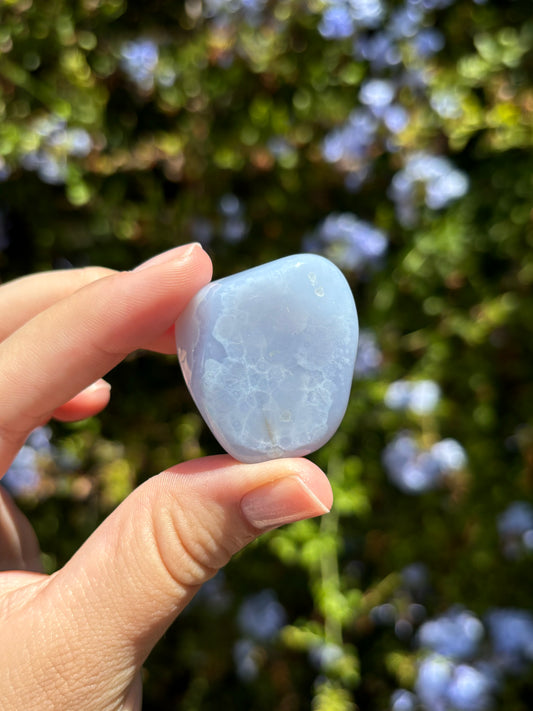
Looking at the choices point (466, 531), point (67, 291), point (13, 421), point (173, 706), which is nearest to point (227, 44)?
point (67, 291)

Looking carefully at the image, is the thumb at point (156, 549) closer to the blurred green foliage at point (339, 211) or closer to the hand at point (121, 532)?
the hand at point (121, 532)

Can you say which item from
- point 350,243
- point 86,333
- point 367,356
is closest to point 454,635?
point 367,356

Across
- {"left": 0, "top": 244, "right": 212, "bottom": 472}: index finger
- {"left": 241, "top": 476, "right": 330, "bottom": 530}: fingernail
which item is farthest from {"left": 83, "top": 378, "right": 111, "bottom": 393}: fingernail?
{"left": 241, "top": 476, "right": 330, "bottom": 530}: fingernail

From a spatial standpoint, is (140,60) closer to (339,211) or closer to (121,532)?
(339,211)

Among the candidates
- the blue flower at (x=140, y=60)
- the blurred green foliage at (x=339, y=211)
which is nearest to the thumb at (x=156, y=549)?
the blurred green foliage at (x=339, y=211)

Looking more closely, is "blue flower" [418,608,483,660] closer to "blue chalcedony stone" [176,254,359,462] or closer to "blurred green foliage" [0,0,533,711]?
"blurred green foliage" [0,0,533,711]

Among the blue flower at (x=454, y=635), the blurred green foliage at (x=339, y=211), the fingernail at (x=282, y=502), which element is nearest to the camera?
the fingernail at (x=282, y=502)
